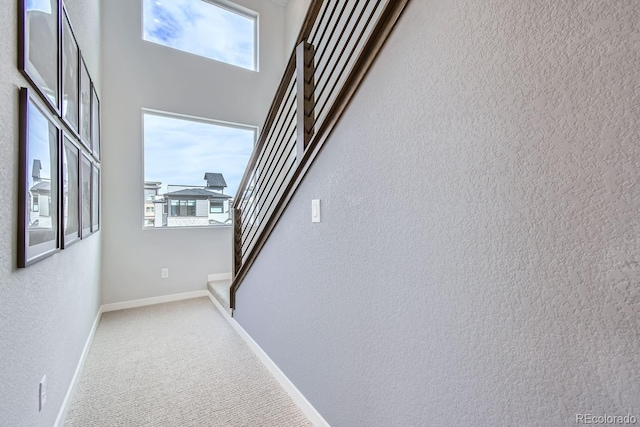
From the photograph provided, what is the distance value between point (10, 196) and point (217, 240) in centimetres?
284

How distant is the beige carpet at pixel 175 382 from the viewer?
1.56m

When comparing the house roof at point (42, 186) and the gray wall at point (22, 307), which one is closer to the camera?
the gray wall at point (22, 307)

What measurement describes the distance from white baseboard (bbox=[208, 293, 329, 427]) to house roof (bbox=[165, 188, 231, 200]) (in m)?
1.75

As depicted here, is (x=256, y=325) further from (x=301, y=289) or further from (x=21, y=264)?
(x=21, y=264)

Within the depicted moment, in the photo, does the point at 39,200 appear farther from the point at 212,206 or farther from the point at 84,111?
the point at 212,206

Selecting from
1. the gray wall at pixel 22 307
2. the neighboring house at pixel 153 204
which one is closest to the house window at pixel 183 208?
the neighboring house at pixel 153 204

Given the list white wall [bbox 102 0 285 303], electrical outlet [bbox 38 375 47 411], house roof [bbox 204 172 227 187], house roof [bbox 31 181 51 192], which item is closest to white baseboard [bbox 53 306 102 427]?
electrical outlet [bbox 38 375 47 411]

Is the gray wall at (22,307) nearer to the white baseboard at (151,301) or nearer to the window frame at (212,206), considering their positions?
the white baseboard at (151,301)

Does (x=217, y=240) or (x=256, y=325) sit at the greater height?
(x=217, y=240)

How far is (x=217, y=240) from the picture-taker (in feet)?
12.3

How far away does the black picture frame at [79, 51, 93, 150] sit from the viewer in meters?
1.88

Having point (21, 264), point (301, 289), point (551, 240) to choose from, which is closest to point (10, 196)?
point (21, 264)

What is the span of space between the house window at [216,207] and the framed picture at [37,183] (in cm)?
246

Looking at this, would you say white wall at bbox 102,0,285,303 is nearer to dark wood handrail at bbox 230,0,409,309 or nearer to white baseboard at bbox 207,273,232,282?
white baseboard at bbox 207,273,232,282
